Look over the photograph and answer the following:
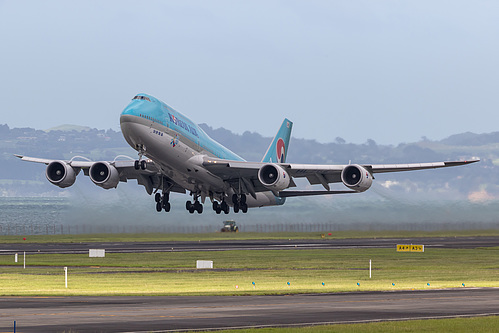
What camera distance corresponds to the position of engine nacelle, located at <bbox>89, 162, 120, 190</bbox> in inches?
2438

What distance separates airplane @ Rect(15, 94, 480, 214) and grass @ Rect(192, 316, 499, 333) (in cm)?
2617

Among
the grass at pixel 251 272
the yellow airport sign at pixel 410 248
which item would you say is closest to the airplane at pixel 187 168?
the grass at pixel 251 272

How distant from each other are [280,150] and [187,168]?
26590mm

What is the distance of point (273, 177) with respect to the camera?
2379 inches

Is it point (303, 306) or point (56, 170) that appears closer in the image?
point (303, 306)

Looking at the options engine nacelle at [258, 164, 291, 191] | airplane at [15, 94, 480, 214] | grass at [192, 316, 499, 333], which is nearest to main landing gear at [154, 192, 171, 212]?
→ airplane at [15, 94, 480, 214]

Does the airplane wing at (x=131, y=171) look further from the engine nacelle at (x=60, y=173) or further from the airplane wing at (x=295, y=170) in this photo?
the airplane wing at (x=295, y=170)

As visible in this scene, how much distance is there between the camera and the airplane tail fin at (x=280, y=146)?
8031cm

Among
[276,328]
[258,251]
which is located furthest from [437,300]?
[258,251]

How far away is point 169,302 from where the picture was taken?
39.5 metres

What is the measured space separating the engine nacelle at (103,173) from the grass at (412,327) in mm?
35625

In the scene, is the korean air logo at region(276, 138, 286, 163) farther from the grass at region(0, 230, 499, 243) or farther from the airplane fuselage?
the grass at region(0, 230, 499, 243)

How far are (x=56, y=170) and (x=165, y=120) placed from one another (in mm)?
12997

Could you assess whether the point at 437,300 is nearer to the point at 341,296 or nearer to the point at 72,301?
the point at 341,296
